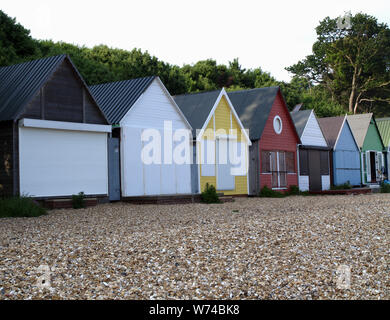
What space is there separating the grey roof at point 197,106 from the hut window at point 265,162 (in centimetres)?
381

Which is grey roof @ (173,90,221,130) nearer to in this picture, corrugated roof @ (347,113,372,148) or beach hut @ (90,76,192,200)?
beach hut @ (90,76,192,200)

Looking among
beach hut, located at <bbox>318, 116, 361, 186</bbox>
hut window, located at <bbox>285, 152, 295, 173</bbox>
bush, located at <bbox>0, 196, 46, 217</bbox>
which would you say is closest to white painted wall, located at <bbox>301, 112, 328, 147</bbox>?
beach hut, located at <bbox>318, 116, 361, 186</bbox>

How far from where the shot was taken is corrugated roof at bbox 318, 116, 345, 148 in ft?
103

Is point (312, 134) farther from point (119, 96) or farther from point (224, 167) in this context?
point (119, 96)

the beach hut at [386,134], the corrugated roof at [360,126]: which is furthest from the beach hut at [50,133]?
the beach hut at [386,134]

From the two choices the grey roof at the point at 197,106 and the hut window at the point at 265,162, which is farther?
the hut window at the point at 265,162

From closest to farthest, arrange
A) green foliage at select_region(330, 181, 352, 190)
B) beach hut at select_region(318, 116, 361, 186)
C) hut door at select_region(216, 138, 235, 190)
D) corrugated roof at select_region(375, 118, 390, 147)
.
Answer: hut door at select_region(216, 138, 235, 190) < green foliage at select_region(330, 181, 352, 190) < beach hut at select_region(318, 116, 361, 186) < corrugated roof at select_region(375, 118, 390, 147)

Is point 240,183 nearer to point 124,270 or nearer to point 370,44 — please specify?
point 124,270

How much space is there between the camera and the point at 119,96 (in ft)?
61.9

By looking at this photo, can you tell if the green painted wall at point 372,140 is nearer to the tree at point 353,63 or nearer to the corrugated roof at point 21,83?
the tree at point 353,63

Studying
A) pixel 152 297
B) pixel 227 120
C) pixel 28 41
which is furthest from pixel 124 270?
pixel 28 41

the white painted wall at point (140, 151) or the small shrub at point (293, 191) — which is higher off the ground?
the white painted wall at point (140, 151)

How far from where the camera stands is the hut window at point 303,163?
92.1ft
